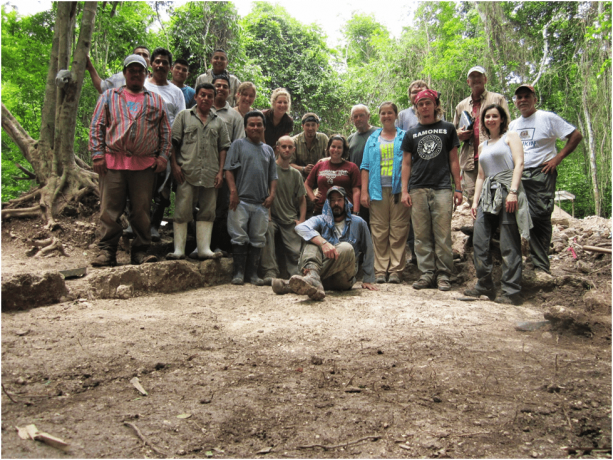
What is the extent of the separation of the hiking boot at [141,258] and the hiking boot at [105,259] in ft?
0.80

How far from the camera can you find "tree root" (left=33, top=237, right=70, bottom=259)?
8.09 ft

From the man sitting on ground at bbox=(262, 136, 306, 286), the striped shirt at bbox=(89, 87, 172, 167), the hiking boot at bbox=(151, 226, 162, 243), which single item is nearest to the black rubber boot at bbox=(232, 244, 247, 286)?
the man sitting on ground at bbox=(262, 136, 306, 286)

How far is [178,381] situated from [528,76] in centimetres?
792

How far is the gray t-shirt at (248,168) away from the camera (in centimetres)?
493

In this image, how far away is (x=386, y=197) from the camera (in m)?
5.28

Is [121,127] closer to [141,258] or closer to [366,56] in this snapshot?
[141,258]

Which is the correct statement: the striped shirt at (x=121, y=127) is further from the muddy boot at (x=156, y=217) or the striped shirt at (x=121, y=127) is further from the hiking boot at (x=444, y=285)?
the hiking boot at (x=444, y=285)

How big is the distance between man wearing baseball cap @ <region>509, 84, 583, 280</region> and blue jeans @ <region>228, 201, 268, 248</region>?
2.70m

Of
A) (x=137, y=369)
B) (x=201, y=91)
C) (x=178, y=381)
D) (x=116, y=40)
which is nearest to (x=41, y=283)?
(x=137, y=369)

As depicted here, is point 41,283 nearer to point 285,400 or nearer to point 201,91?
point 285,400

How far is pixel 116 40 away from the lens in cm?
649

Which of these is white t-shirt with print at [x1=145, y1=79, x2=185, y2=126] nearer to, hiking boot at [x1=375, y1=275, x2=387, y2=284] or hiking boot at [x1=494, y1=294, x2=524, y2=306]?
hiking boot at [x1=375, y1=275, x2=387, y2=284]

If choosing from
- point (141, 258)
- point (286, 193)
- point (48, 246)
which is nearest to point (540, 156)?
point (286, 193)

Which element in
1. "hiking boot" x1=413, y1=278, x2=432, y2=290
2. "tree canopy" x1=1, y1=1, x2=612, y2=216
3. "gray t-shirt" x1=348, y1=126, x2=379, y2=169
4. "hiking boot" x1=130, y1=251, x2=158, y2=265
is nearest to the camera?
"tree canopy" x1=1, y1=1, x2=612, y2=216
